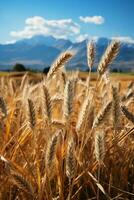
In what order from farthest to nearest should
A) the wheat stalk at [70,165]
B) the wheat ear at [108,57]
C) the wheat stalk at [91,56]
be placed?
the wheat stalk at [91,56], the wheat ear at [108,57], the wheat stalk at [70,165]

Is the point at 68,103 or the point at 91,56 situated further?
the point at 91,56

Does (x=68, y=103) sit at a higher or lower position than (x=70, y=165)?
higher

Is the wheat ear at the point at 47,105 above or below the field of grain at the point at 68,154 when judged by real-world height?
above

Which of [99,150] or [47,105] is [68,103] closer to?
[47,105]

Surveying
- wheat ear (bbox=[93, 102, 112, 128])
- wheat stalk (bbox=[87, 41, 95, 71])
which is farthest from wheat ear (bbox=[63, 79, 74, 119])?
wheat stalk (bbox=[87, 41, 95, 71])

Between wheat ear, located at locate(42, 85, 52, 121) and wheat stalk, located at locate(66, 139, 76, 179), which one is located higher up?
wheat ear, located at locate(42, 85, 52, 121)

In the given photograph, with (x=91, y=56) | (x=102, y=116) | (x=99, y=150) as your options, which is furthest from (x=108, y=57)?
(x=99, y=150)

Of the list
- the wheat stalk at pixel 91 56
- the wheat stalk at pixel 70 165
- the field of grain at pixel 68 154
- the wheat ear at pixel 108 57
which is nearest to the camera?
the wheat stalk at pixel 70 165

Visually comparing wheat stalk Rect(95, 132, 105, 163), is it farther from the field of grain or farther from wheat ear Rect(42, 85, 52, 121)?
wheat ear Rect(42, 85, 52, 121)

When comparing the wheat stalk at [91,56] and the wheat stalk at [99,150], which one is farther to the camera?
the wheat stalk at [91,56]

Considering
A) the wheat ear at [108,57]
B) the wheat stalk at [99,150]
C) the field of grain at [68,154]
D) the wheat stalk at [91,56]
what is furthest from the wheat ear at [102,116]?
the wheat stalk at [91,56]

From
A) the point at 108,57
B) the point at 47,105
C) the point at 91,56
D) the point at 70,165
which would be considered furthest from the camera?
the point at 91,56

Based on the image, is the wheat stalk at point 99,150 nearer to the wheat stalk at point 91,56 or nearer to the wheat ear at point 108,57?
the wheat ear at point 108,57

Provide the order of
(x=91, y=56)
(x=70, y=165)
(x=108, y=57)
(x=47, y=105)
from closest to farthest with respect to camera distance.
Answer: (x=70, y=165) < (x=47, y=105) < (x=108, y=57) < (x=91, y=56)
